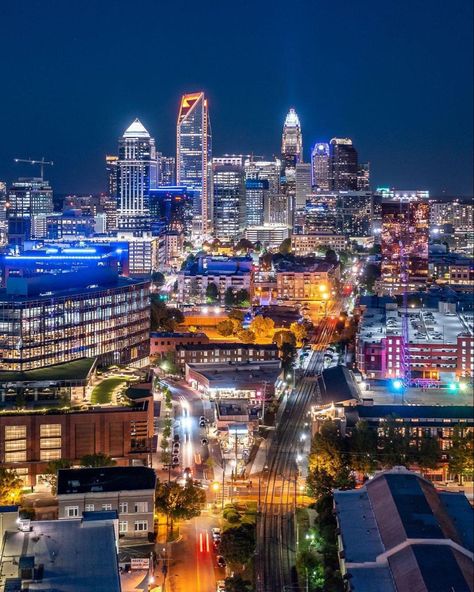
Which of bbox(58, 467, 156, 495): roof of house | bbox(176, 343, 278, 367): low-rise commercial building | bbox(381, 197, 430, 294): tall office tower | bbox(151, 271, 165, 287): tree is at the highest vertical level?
bbox(381, 197, 430, 294): tall office tower

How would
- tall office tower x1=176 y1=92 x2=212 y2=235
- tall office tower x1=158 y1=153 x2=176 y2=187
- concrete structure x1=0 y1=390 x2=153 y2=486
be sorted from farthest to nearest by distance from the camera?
tall office tower x1=158 y1=153 x2=176 y2=187 → tall office tower x1=176 y1=92 x2=212 y2=235 → concrete structure x1=0 y1=390 x2=153 y2=486

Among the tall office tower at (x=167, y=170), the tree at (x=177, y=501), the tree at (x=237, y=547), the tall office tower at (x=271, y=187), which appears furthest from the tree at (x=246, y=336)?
the tall office tower at (x=167, y=170)

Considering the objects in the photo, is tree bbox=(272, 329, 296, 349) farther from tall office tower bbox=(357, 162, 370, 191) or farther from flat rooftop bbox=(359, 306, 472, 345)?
tall office tower bbox=(357, 162, 370, 191)

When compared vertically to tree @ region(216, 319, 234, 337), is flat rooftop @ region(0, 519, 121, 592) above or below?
below

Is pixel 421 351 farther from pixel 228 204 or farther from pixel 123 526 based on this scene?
pixel 228 204

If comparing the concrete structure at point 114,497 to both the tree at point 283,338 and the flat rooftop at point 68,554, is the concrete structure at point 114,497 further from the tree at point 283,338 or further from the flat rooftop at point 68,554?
the tree at point 283,338

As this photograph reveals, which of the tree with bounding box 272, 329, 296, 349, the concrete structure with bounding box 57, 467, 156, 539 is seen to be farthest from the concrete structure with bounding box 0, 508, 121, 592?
the tree with bounding box 272, 329, 296, 349
